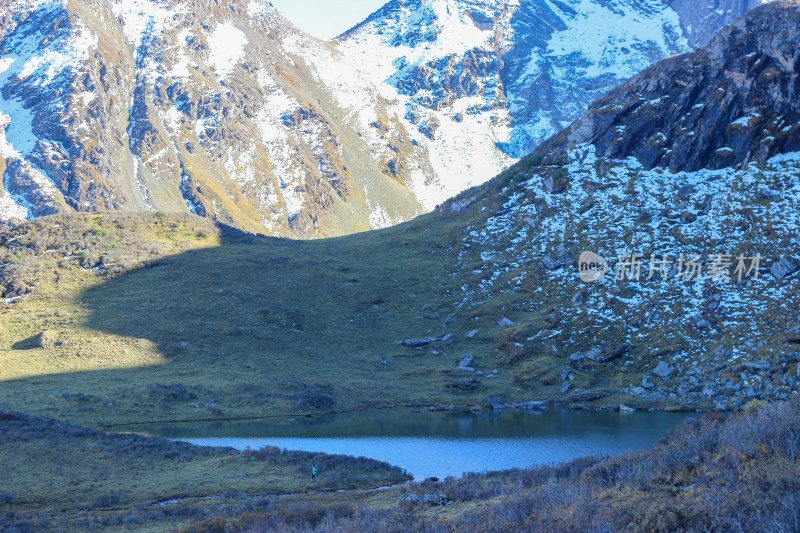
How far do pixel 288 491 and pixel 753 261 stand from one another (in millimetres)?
54167

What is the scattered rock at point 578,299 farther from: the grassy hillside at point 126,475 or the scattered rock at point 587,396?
the grassy hillside at point 126,475

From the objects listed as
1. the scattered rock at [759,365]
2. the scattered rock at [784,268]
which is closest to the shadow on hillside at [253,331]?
the scattered rock at [759,365]

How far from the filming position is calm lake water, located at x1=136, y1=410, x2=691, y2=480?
3772 centimetres

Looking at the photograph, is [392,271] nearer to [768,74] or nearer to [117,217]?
[117,217]

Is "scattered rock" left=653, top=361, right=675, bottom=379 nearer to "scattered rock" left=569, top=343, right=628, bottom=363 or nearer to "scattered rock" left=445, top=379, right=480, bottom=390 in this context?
"scattered rock" left=569, top=343, right=628, bottom=363

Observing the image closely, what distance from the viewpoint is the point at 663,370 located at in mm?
55531

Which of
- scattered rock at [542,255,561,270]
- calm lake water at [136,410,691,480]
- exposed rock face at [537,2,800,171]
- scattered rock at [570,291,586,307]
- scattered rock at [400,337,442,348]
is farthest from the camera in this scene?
scattered rock at [542,255,561,270]

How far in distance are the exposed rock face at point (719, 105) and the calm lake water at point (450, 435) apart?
4339 cm

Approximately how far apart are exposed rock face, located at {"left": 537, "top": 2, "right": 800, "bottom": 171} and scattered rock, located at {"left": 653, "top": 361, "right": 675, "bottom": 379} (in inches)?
1334

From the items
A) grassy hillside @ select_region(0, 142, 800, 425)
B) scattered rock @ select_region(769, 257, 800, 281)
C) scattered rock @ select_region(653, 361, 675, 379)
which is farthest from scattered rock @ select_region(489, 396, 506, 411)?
scattered rock @ select_region(769, 257, 800, 281)

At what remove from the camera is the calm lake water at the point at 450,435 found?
37719 mm

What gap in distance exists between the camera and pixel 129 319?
72562 millimetres

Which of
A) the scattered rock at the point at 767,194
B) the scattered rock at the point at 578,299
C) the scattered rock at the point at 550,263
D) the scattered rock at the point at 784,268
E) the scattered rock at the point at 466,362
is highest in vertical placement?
the scattered rock at the point at 767,194

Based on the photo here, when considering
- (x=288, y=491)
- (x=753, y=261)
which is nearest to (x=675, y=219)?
(x=753, y=261)
